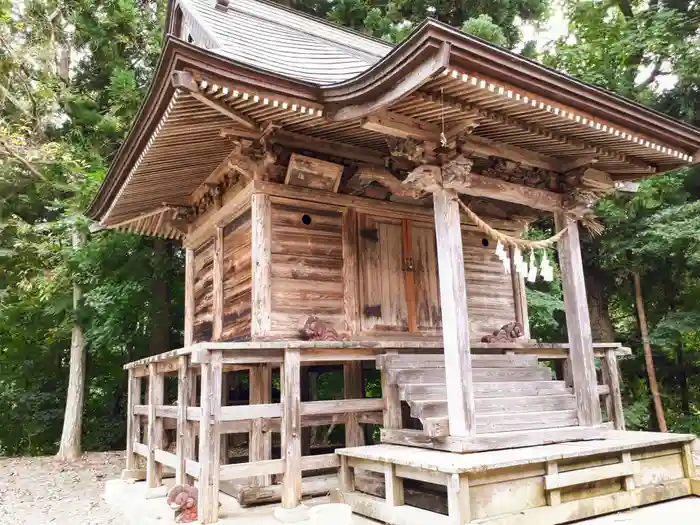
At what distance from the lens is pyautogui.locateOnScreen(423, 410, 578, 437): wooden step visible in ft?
15.3

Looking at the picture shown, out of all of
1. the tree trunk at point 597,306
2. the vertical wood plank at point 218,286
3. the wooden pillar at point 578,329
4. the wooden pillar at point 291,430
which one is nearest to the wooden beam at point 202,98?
the vertical wood plank at point 218,286

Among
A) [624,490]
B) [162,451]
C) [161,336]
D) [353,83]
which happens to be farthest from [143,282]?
[624,490]

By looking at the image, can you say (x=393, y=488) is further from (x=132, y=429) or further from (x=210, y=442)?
(x=132, y=429)

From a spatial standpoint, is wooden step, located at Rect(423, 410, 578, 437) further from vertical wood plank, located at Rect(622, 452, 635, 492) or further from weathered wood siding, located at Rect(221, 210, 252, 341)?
weathered wood siding, located at Rect(221, 210, 252, 341)

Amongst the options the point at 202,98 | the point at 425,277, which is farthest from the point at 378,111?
the point at 425,277

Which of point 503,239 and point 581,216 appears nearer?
point 503,239

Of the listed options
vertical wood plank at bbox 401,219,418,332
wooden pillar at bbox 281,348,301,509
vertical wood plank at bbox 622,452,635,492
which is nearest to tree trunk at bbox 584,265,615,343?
vertical wood plank at bbox 401,219,418,332

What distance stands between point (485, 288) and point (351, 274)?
217cm

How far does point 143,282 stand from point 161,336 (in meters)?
1.56

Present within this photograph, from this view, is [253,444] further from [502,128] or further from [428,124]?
[502,128]

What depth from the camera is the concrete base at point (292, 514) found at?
4535mm

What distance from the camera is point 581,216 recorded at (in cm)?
618

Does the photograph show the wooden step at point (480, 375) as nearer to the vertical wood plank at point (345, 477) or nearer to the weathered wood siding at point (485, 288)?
the vertical wood plank at point (345, 477)

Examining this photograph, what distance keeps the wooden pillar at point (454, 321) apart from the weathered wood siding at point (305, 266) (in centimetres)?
156
